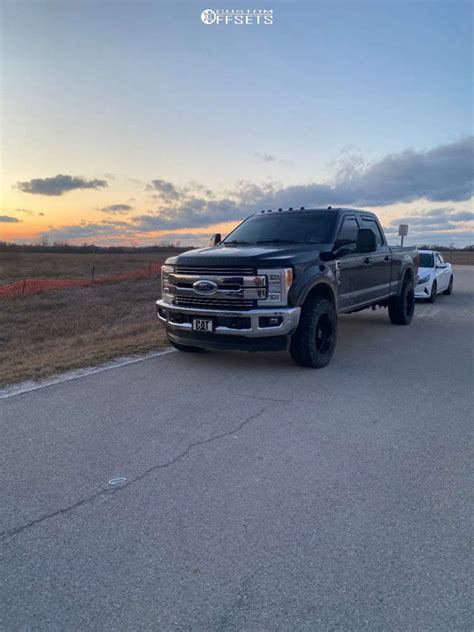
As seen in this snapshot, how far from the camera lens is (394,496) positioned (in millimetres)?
3506

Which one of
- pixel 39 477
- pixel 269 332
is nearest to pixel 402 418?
pixel 269 332

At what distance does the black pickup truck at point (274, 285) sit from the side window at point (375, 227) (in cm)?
59

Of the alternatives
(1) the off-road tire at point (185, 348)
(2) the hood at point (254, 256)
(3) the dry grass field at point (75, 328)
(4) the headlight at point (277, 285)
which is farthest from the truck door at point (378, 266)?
(3) the dry grass field at point (75, 328)

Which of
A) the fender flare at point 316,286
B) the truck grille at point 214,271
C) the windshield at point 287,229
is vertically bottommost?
the fender flare at point 316,286

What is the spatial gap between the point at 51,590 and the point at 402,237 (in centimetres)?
2438

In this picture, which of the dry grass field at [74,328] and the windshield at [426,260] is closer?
the dry grass field at [74,328]

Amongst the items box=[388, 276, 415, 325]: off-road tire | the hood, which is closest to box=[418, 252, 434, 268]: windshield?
box=[388, 276, 415, 325]: off-road tire

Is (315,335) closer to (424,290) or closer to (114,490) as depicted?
(114,490)

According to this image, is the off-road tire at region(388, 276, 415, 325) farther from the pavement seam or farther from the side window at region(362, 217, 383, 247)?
the pavement seam

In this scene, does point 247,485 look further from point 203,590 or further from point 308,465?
point 203,590

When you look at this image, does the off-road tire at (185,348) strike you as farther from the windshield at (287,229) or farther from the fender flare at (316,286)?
the fender flare at (316,286)

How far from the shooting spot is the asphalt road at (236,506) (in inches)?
97.3

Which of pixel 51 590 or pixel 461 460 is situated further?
pixel 461 460

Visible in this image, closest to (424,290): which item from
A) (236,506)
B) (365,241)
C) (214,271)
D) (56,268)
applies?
(365,241)
